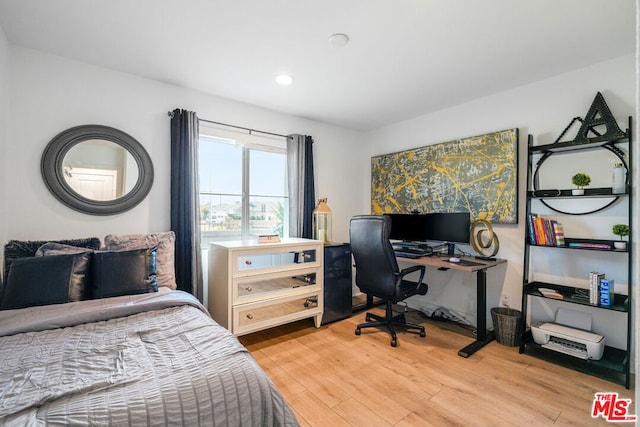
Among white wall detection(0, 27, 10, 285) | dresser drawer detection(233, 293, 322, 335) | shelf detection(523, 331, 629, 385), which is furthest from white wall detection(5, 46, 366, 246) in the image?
shelf detection(523, 331, 629, 385)

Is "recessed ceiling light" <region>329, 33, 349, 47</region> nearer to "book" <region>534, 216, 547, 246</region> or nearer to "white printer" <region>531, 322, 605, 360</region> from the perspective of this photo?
"book" <region>534, 216, 547, 246</region>

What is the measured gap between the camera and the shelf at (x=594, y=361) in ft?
6.60

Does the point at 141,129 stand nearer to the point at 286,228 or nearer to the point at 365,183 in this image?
the point at 286,228

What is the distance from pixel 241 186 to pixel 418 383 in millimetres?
2543

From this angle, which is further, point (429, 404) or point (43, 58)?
point (43, 58)

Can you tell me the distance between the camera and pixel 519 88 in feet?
9.07

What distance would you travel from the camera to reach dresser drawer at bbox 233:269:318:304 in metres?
2.49

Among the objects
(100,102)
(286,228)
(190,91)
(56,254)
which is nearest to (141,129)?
(100,102)

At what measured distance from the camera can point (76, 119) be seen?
2309 millimetres

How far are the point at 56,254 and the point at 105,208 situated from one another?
24.1 inches

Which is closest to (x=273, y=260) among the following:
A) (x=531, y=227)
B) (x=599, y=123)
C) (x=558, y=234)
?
(x=531, y=227)

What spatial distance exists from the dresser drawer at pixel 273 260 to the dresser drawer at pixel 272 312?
1.01 ft

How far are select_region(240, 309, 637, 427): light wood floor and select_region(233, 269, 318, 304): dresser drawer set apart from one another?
0.46m

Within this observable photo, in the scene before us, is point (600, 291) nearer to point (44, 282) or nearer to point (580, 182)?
point (580, 182)
